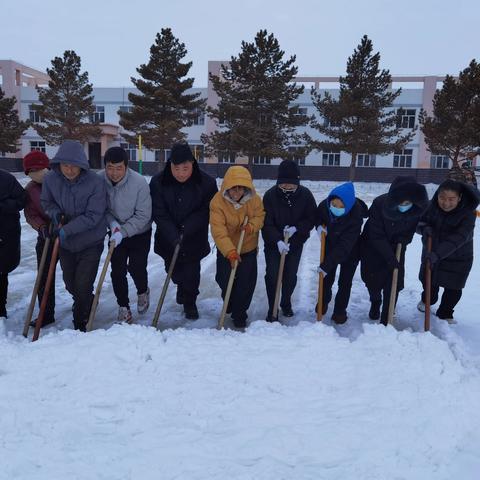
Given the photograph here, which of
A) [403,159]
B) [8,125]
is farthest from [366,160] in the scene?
[8,125]

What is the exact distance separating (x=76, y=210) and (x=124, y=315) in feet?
3.97

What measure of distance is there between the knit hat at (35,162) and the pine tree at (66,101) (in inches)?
1074

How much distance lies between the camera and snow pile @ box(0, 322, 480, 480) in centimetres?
220

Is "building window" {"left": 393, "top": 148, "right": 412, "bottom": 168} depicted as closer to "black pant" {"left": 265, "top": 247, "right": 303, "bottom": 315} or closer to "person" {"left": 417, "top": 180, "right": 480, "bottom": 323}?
"person" {"left": 417, "top": 180, "right": 480, "bottom": 323}

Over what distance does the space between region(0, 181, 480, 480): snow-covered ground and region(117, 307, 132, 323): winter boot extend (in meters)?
0.83

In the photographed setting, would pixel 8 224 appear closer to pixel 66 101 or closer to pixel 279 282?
pixel 279 282

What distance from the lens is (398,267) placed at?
405cm

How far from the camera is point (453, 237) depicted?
4.03 meters

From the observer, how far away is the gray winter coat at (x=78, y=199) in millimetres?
3686

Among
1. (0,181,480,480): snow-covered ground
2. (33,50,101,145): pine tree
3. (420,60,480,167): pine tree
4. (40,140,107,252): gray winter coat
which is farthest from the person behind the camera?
(33,50,101,145): pine tree

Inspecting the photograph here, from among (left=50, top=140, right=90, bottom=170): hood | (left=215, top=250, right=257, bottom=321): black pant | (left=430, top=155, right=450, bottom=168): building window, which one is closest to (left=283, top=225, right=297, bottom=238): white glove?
(left=215, top=250, right=257, bottom=321): black pant

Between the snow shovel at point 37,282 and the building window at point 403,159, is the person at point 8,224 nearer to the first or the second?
the snow shovel at point 37,282

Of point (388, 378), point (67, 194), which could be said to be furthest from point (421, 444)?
point (67, 194)

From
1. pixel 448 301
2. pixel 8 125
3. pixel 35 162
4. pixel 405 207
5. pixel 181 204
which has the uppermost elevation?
pixel 8 125
